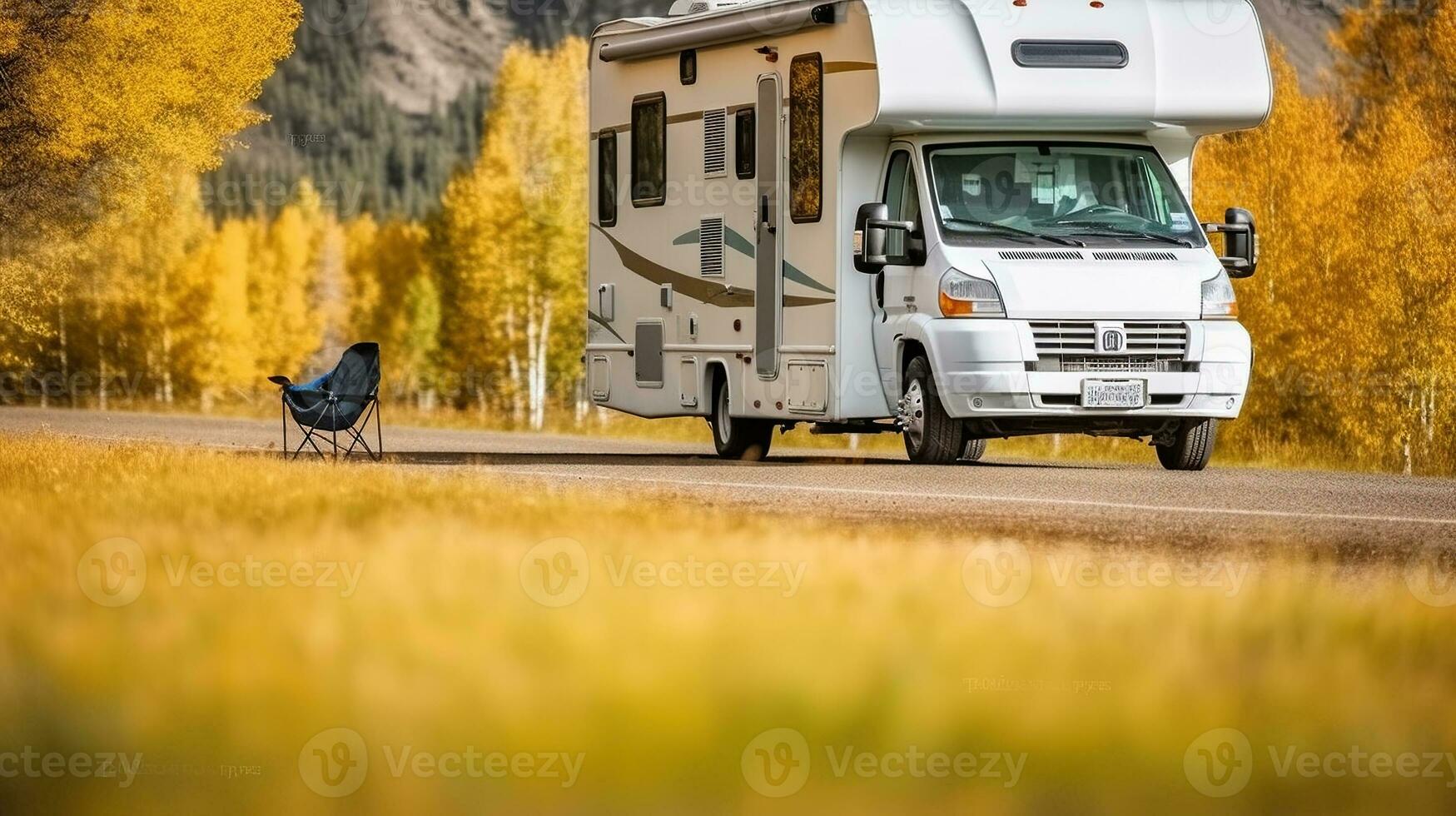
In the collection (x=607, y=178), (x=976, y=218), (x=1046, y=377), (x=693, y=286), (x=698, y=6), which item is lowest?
(x=1046, y=377)

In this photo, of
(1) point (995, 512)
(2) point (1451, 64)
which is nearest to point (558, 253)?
(2) point (1451, 64)

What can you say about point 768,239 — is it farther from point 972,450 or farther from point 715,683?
point 715,683

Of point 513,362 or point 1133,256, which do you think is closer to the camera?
point 1133,256

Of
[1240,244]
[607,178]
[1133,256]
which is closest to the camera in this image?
[1133,256]

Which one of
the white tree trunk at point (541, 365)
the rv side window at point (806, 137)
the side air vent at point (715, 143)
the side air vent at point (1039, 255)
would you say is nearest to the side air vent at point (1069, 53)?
the side air vent at point (1039, 255)

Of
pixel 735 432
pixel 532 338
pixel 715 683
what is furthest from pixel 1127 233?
pixel 532 338

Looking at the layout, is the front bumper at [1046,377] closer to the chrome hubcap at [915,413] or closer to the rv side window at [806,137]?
the chrome hubcap at [915,413]

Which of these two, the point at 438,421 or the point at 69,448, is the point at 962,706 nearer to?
the point at 69,448

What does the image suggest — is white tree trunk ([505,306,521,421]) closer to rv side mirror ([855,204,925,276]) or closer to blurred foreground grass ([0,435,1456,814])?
rv side mirror ([855,204,925,276])

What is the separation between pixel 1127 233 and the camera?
16828 millimetres

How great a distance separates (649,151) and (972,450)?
4.62 metres

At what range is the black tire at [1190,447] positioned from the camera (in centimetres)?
1756

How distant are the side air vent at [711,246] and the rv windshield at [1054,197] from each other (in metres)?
2.61

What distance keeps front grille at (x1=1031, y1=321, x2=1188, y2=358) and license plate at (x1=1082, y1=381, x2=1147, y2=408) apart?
0.60ft
